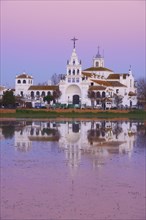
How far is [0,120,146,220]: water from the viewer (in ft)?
38.9

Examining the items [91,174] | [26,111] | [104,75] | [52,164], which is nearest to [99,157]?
[52,164]

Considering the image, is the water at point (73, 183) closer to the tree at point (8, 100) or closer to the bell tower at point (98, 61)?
the tree at point (8, 100)

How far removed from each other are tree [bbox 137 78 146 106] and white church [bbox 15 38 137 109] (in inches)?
65.3

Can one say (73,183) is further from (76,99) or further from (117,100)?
(76,99)

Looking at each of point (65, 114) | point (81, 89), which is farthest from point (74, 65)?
point (65, 114)

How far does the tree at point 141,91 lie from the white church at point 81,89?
5.44ft

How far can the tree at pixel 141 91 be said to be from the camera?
97.9 m

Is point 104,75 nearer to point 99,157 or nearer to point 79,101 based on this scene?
point 79,101

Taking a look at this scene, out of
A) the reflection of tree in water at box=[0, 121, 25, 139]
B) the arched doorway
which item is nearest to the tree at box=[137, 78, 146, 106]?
the arched doorway

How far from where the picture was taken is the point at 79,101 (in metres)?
94.4

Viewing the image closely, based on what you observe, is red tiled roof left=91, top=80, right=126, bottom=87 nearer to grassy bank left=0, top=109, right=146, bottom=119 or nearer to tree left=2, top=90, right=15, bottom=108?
tree left=2, top=90, right=15, bottom=108

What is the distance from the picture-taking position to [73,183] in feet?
49.1

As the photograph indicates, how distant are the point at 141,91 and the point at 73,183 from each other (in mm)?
92299

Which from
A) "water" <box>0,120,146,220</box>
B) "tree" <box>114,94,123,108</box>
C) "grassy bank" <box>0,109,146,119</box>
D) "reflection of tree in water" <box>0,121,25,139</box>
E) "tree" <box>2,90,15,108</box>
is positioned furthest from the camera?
"tree" <box>114,94,123,108</box>
